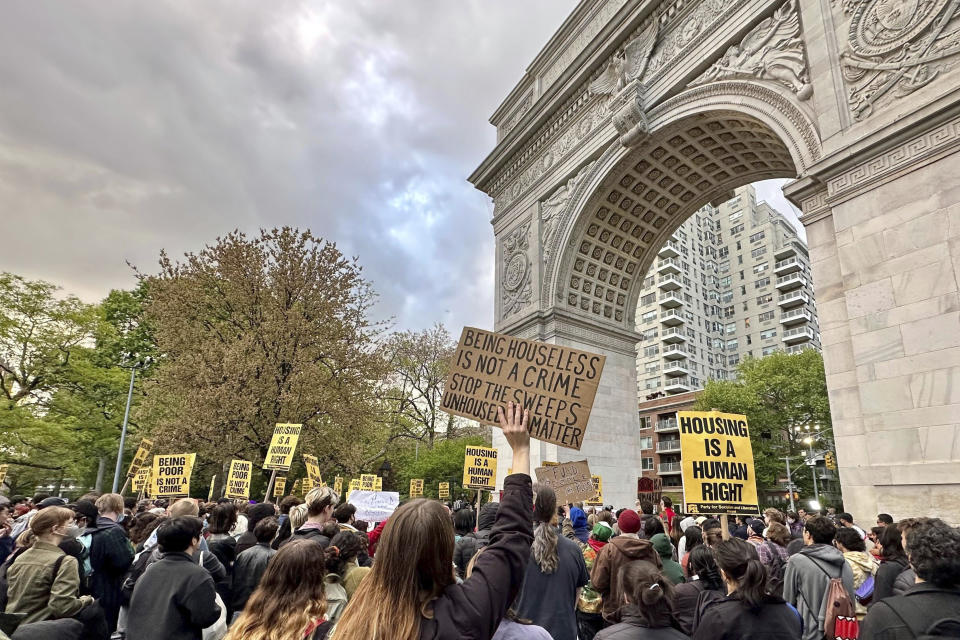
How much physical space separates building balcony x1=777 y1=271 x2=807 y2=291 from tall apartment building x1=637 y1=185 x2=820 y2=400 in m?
0.10

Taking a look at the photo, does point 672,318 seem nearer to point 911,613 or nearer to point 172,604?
point 911,613

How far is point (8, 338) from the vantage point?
2459 centimetres

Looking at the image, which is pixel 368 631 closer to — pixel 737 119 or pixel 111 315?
pixel 737 119

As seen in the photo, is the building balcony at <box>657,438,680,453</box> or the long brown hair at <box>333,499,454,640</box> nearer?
the long brown hair at <box>333,499,454,640</box>

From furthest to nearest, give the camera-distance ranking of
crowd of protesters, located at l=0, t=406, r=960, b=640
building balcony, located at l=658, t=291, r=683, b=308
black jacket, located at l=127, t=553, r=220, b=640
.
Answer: building balcony, located at l=658, t=291, r=683, b=308, black jacket, located at l=127, t=553, r=220, b=640, crowd of protesters, located at l=0, t=406, r=960, b=640

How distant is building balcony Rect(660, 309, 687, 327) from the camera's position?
2313 inches

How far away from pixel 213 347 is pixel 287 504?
40.0 feet

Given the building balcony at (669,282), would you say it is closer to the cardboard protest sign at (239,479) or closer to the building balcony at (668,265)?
the building balcony at (668,265)

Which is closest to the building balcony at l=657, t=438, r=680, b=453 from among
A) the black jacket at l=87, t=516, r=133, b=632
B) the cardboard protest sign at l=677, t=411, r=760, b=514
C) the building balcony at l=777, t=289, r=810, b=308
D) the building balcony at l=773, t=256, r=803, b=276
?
the building balcony at l=777, t=289, r=810, b=308

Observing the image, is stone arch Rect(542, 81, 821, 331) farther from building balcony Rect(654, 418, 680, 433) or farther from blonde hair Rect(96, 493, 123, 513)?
building balcony Rect(654, 418, 680, 433)

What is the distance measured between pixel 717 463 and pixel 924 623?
342 centimetres

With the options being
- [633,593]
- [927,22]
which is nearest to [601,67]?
[927,22]

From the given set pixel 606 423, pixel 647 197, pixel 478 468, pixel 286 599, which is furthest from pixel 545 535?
pixel 647 197

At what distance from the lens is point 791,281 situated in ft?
185
